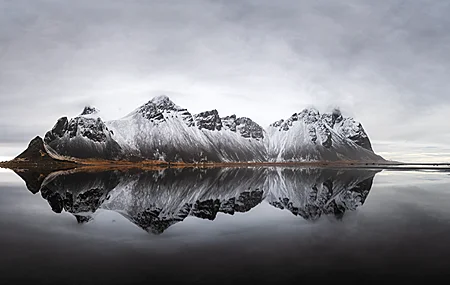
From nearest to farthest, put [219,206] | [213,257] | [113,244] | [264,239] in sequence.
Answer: [213,257]
[113,244]
[264,239]
[219,206]

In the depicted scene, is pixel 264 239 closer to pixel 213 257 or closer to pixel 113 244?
pixel 213 257

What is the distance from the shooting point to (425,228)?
3036cm

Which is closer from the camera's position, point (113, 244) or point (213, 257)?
point (213, 257)

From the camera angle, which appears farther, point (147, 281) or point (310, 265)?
point (310, 265)

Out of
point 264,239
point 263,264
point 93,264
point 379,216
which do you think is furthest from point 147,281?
point 379,216

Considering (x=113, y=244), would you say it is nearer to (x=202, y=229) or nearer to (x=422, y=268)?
(x=202, y=229)

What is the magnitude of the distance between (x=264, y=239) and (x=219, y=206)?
1825cm

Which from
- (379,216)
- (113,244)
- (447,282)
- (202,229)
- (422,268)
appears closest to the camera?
(447,282)

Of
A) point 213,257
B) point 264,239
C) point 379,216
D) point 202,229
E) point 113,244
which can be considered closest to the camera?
point 213,257

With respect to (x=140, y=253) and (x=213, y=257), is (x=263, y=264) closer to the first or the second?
(x=213, y=257)

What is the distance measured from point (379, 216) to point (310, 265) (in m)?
21.5

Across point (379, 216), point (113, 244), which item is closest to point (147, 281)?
point (113, 244)

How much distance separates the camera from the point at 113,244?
Answer: 24266 mm

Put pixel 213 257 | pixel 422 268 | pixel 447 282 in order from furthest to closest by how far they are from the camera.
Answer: pixel 213 257 → pixel 422 268 → pixel 447 282
